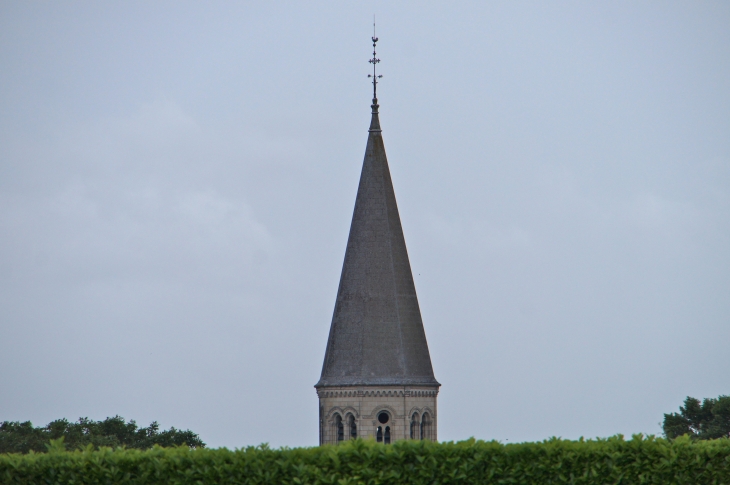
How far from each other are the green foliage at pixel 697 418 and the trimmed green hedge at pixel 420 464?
49.3 meters

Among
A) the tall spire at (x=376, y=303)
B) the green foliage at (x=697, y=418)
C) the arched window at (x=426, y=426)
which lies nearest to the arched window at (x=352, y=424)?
the tall spire at (x=376, y=303)

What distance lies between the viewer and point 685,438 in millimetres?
29703

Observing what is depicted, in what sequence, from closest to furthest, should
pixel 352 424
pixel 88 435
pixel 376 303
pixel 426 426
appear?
pixel 352 424 → pixel 376 303 → pixel 426 426 → pixel 88 435

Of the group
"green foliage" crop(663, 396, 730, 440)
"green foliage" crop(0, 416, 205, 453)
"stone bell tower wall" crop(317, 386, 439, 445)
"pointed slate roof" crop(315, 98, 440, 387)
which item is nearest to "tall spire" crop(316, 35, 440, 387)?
"pointed slate roof" crop(315, 98, 440, 387)

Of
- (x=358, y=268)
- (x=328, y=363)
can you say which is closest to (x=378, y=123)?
A: (x=358, y=268)

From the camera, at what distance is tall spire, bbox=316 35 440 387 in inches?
2280

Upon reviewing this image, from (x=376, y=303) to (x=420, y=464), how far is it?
29644 mm

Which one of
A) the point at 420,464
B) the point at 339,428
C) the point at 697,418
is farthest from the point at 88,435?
the point at 420,464

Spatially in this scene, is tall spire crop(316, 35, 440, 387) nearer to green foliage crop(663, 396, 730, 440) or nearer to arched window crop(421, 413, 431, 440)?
arched window crop(421, 413, 431, 440)

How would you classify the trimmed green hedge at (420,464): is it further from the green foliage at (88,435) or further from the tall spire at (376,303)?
the green foliage at (88,435)

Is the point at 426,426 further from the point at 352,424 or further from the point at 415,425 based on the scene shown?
the point at 352,424

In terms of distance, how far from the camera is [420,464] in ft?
95.0

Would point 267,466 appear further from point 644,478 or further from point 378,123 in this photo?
point 378,123

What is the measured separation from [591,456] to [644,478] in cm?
131
